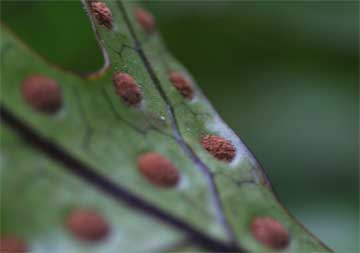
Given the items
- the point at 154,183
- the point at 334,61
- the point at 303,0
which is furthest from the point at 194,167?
the point at 303,0

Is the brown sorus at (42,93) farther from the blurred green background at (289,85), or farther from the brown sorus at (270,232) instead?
the blurred green background at (289,85)

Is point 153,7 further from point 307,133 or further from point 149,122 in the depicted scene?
point 149,122

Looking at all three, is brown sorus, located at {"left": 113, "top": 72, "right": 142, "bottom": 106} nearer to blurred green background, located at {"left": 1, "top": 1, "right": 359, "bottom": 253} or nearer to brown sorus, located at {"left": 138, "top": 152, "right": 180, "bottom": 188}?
brown sorus, located at {"left": 138, "top": 152, "right": 180, "bottom": 188}

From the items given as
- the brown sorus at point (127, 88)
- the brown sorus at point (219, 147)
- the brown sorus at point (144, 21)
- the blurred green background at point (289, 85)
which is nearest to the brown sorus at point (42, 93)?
the brown sorus at point (127, 88)

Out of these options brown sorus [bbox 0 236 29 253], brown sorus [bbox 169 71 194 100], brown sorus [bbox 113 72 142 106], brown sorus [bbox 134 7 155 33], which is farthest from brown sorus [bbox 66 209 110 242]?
brown sorus [bbox 134 7 155 33]

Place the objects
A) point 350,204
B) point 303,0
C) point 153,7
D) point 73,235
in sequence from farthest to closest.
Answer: point 303,0 < point 153,7 < point 350,204 < point 73,235

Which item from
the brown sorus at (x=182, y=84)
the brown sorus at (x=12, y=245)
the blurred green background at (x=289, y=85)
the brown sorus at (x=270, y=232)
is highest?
the brown sorus at (x=12, y=245)
